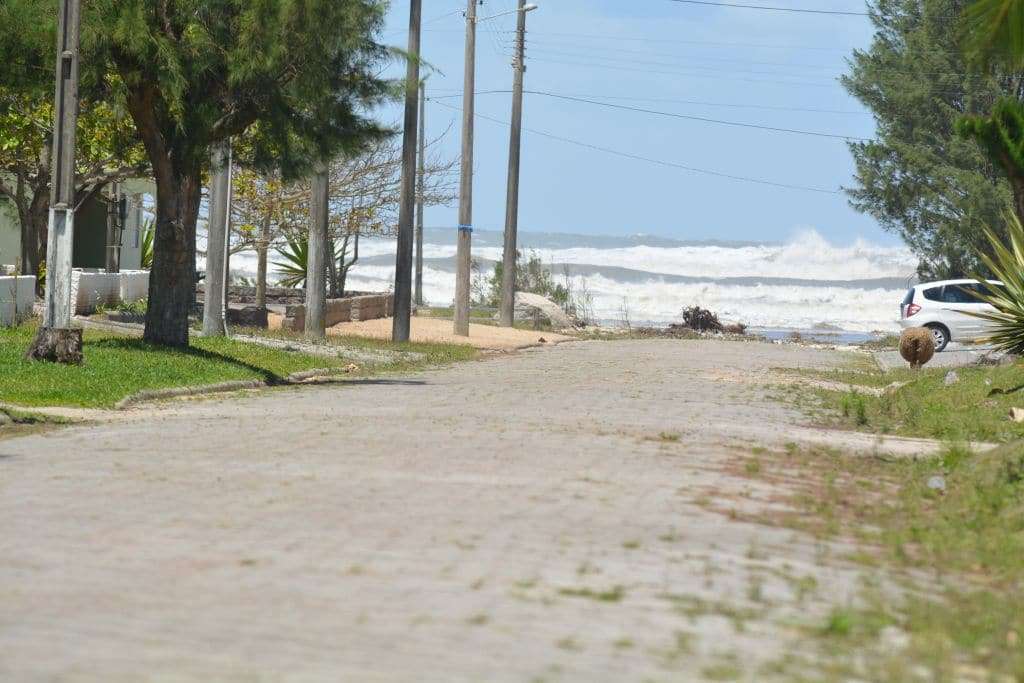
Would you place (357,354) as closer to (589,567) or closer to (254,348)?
(254,348)

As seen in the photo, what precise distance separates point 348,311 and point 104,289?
582 cm

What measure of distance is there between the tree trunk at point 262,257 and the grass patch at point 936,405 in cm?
1801

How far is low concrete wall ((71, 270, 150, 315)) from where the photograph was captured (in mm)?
32000

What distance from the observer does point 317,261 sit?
29.5 meters

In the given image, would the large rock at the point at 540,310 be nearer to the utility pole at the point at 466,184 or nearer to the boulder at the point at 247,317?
the utility pole at the point at 466,184

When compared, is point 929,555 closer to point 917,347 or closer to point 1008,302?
point 1008,302

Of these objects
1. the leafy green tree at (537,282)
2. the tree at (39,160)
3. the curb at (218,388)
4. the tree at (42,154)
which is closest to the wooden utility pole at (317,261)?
the tree at (42,154)

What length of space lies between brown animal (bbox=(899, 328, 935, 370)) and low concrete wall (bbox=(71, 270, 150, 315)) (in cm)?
1385

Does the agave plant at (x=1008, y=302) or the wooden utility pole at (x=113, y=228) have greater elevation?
the wooden utility pole at (x=113, y=228)

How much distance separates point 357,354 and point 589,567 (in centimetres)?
2087

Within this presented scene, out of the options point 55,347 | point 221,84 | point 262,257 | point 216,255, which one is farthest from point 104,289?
point 55,347

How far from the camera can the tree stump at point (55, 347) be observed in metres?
19.7

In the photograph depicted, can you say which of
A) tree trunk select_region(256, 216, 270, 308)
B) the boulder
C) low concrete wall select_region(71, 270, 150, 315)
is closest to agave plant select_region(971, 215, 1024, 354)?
low concrete wall select_region(71, 270, 150, 315)

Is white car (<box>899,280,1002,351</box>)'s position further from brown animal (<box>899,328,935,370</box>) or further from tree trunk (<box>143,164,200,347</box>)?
tree trunk (<box>143,164,200,347</box>)
